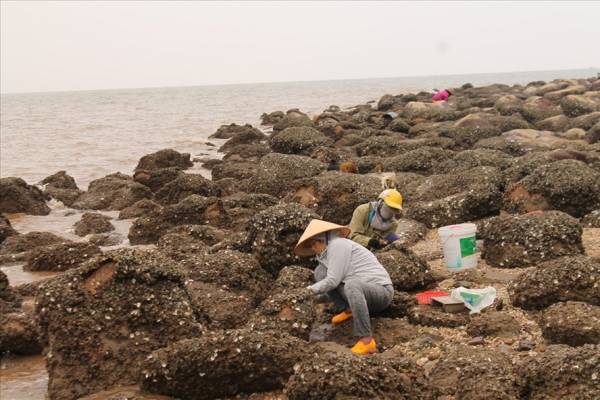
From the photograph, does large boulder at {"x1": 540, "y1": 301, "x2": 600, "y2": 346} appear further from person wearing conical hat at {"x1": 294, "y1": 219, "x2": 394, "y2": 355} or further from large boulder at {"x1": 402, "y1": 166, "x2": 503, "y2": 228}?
large boulder at {"x1": 402, "y1": 166, "x2": 503, "y2": 228}

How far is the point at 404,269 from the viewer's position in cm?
690

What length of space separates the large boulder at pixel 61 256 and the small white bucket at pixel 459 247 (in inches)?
182

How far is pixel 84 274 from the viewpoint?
5.35 metres

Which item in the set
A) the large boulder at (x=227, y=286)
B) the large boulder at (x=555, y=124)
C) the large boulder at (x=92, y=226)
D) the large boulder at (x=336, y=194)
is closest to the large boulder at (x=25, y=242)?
the large boulder at (x=92, y=226)

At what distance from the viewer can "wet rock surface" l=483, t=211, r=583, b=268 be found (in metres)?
7.33

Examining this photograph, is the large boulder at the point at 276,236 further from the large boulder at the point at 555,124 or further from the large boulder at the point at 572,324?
the large boulder at the point at 555,124

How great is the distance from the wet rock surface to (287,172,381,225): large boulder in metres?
2.98

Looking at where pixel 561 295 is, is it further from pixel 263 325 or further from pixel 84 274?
pixel 84 274

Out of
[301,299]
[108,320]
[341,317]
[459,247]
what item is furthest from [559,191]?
[108,320]

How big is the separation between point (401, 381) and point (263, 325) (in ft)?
5.39

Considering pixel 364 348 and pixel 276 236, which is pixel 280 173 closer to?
pixel 276 236

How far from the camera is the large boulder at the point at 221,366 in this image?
15.3 feet

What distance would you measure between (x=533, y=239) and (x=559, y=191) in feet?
6.90

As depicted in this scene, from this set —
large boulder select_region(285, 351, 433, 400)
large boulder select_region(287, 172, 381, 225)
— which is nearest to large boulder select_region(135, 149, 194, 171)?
large boulder select_region(287, 172, 381, 225)
